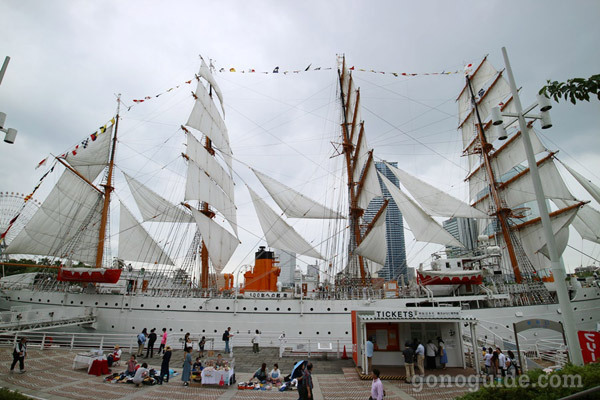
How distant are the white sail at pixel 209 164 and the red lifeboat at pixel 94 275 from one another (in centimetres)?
1259

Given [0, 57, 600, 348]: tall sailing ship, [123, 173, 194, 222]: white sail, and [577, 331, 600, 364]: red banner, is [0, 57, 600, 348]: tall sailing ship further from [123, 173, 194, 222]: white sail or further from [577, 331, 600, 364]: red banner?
[577, 331, 600, 364]: red banner

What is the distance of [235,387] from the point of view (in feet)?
29.6

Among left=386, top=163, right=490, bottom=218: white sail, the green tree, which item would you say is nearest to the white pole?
the green tree

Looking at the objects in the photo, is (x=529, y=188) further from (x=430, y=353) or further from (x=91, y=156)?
(x=91, y=156)

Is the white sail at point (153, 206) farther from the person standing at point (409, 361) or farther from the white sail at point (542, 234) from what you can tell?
the white sail at point (542, 234)

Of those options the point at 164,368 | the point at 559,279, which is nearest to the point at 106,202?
the point at 164,368

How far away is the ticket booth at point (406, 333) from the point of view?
10398mm

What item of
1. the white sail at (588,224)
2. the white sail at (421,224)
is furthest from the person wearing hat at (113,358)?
the white sail at (588,224)

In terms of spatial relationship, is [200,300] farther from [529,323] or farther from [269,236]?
[529,323]

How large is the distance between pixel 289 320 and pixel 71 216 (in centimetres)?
2250

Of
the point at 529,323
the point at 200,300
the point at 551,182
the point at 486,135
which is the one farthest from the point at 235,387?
the point at 486,135

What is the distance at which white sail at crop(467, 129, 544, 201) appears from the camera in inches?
1220

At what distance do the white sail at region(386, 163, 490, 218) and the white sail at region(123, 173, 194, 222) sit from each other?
70.8 ft

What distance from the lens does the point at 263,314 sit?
19.4 metres
